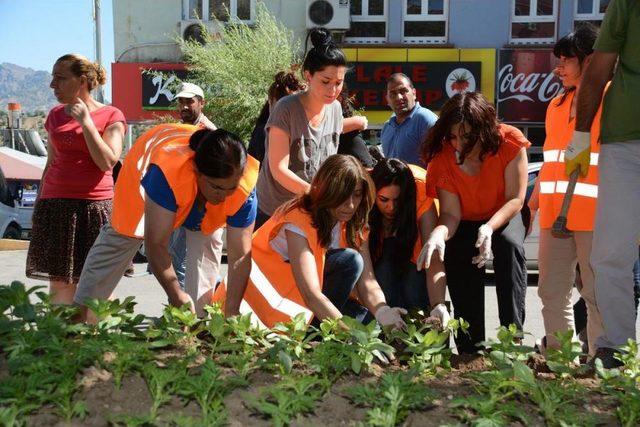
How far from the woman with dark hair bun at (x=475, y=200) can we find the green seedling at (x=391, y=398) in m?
1.56

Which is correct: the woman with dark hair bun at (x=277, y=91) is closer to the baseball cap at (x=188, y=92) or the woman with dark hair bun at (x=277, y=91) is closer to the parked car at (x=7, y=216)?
the baseball cap at (x=188, y=92)

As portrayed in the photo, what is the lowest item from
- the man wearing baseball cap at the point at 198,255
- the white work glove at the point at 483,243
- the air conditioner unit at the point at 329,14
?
the man wearing baseball cap at the point at 198,255

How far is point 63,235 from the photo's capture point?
4.73 metres

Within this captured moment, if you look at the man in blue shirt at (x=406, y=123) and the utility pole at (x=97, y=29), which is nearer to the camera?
the man in blue shirt at (x=406, y=123)

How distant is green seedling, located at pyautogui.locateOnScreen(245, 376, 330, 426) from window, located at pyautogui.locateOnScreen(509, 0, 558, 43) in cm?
1855

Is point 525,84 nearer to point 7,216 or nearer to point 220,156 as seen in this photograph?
point 7,216

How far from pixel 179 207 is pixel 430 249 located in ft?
3.54

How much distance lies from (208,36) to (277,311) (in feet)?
55.5

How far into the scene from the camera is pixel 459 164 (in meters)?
4.32

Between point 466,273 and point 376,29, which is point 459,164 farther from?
point 376,29

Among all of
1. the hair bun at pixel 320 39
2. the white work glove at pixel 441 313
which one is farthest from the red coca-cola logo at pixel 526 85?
the white work glove at pixel 441 313

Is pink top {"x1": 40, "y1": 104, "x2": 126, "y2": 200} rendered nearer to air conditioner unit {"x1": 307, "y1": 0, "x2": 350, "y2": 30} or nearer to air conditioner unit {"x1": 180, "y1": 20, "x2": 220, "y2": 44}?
air conditioner unit {"x1": 307, "y1": 0, "x2": 350, "y2": 30}

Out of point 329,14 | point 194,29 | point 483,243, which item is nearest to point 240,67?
point 194,29

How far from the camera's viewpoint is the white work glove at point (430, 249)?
12.8 feet
